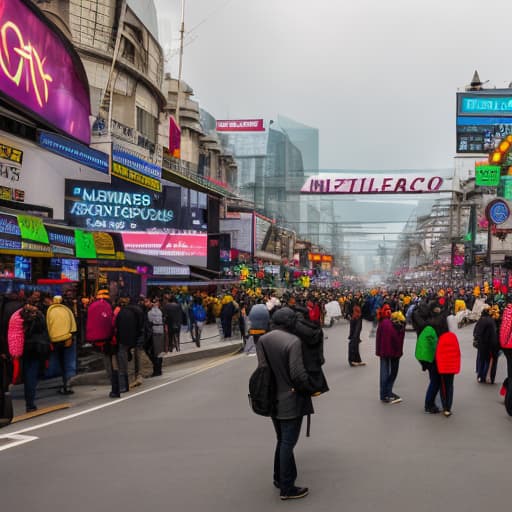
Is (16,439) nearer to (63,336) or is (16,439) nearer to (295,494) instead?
(63,336)

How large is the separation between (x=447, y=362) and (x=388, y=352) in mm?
1401

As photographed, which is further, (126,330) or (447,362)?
(126,330)

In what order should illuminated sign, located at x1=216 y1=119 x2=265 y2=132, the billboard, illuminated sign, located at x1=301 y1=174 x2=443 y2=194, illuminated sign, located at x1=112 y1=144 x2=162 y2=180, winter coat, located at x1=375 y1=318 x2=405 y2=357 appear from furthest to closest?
1. illuminated sign, located at x1=216 y1=119 x2=265 y2=132
2. the billboard
3. illuminated sign, located at x1=301 y1=174 x2=443 y2=194
4. illuminated sign, located at x1=112 y1=144 x2=162 y2=180
5. winter coat, located at x1=375 y1=318 x2=405 y2=357

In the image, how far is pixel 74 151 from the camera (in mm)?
22953

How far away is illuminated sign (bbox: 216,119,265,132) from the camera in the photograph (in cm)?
8738

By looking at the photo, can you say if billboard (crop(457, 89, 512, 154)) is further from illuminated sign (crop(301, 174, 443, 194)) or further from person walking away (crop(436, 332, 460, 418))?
person walking away (crop(436, 332, 460, 418))

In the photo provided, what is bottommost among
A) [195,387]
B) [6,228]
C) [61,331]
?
[195,387]

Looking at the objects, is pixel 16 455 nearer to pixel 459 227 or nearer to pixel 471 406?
pixel 471 406

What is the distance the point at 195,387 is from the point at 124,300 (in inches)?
87.3

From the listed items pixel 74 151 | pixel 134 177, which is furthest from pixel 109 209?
pixel 74 151

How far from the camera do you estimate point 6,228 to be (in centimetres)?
1425

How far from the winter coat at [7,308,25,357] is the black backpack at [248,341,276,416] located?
5.16 meters

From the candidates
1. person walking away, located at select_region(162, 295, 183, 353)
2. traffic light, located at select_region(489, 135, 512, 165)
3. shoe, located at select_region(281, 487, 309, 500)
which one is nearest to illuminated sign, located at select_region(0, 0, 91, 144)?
person walking away, located at select_region(162, 295, 183, 353)

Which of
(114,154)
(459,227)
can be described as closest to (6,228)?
(114,154)
